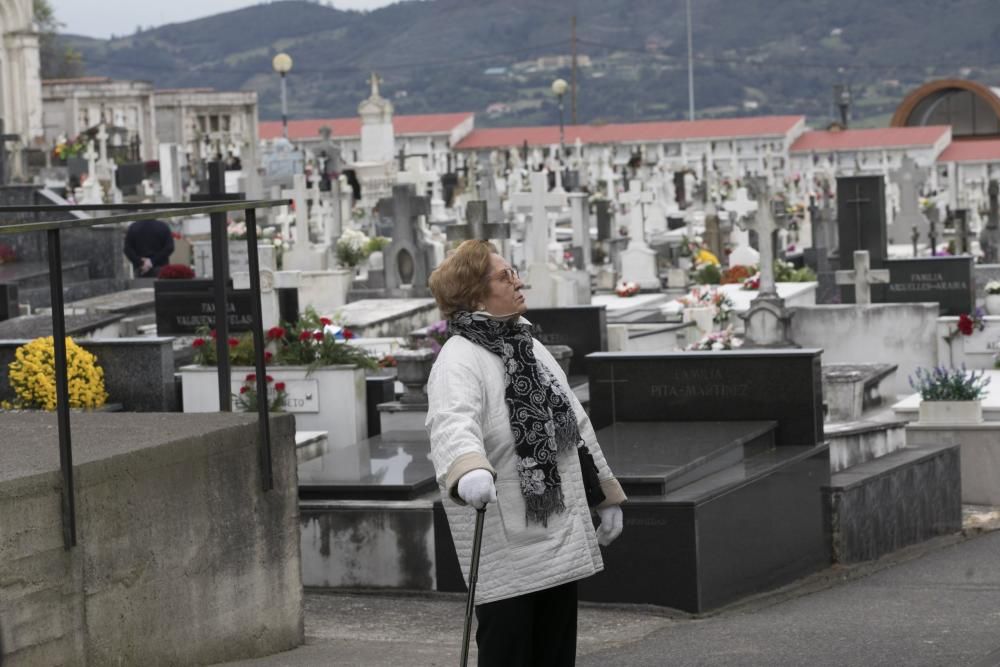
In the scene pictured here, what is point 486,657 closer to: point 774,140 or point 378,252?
point 378,252

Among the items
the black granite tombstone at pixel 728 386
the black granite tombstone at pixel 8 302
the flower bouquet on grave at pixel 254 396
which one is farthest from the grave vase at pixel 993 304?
the black granite tombstone at pixel 8 302

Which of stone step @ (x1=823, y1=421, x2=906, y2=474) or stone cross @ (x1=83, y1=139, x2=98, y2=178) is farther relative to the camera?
stone cross @ (x1=83, y1=139, x2=98, y2=178)

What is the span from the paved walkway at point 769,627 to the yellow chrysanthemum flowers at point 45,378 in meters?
2.83

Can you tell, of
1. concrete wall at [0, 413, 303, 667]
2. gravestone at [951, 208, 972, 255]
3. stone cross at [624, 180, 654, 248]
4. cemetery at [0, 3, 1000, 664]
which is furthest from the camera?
gravestone at [951, 208, 972, 255]

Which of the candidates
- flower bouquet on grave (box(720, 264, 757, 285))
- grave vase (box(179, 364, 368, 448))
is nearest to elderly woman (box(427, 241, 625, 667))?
grave vase (box(179, 364, 368, 448))

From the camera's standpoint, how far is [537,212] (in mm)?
20109

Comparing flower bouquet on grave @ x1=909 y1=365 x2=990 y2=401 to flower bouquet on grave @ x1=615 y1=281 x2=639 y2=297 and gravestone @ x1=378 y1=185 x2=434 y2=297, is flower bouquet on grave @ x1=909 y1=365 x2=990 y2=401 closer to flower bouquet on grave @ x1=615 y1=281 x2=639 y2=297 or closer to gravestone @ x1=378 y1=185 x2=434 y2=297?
gravestone @ x1=378 y1=185 x2=434 y2=297

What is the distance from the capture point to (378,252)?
72.1 feet

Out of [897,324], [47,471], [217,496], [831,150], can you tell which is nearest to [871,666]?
[217,496]

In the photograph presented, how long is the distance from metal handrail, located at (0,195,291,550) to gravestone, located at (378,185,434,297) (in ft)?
40.2

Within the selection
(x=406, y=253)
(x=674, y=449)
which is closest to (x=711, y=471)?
(x=674, y=449)

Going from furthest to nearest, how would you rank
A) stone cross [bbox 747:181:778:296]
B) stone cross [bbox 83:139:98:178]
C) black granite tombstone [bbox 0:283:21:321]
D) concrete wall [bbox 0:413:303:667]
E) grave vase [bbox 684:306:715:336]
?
stone cross [bbox 83:139:98:178], grave vase [bbox 684:306:715:336], stone cross [bbox 747:181:778:296], black granite tombstone [bbox 0:283:21:321], concrete wall [bbox 0:413:303:667]

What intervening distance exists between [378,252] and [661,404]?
13.1 m

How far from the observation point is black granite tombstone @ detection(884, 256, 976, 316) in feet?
57.6
